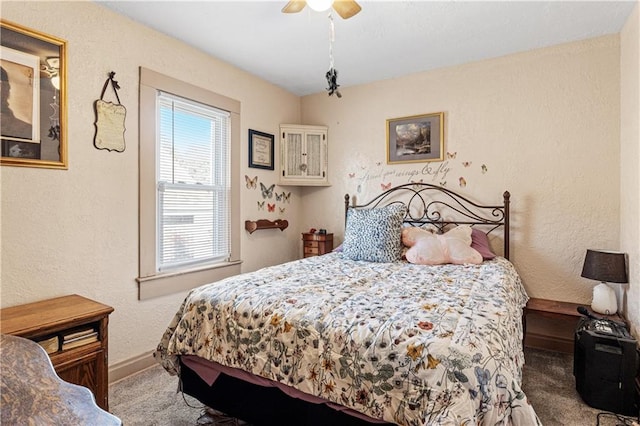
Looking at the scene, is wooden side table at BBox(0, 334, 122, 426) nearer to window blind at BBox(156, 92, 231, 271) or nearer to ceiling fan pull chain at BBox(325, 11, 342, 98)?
window blind at BBox(156, 92, 231, 271)

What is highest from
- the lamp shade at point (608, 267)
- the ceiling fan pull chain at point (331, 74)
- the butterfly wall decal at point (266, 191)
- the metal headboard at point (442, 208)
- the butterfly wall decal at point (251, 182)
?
the ceiling fan pull chain at point (331, 74)

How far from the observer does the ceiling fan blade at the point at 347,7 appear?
6.35 feet

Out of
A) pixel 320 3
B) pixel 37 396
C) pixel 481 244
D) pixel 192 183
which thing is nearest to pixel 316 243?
pixel 192 183

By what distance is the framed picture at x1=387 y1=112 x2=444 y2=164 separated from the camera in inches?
131

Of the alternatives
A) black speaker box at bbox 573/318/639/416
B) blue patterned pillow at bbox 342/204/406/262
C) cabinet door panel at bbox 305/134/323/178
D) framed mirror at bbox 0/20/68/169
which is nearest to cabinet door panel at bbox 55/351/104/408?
framed mirror at bbox 0/20/68/169

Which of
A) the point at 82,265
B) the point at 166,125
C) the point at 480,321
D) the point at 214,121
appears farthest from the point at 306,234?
the point at 480,321

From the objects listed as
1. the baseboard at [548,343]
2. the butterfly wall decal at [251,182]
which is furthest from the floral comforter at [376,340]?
the butterfly wall decal at [251,182]

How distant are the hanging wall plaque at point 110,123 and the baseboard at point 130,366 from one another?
1520mm

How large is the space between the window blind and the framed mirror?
0.67 m

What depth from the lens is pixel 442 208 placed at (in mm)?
3316

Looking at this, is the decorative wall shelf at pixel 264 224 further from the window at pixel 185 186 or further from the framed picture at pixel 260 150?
the framed picture at pixel 260 150

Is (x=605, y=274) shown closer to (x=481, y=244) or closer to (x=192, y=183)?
(x=481, y=244)

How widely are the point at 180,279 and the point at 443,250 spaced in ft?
7.18

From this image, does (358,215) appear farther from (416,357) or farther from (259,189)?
(416,357)
